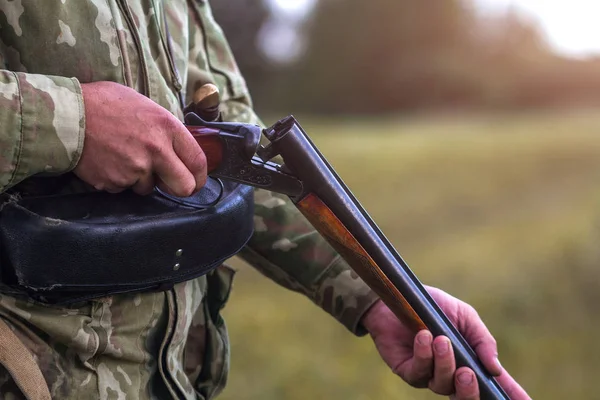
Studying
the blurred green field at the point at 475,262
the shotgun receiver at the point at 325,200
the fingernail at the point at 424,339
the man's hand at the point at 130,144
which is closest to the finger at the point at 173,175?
the man's hand at the point at 130,144

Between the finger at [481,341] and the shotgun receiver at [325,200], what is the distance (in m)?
0.02

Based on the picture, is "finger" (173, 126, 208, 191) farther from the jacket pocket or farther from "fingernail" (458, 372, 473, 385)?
"fingernail" (458, 372, 473, 385)

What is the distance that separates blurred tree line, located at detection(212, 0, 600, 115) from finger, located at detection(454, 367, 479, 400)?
639 inches

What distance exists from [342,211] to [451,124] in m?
14.2

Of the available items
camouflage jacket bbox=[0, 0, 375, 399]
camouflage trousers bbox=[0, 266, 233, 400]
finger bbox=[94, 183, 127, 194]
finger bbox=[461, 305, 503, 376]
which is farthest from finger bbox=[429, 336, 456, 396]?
finger bbox=[94, 183, 127, 194]

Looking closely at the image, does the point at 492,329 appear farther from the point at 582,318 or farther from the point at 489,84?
the point at 489,84

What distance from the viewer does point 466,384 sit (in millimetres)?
1531

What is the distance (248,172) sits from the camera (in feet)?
4.52

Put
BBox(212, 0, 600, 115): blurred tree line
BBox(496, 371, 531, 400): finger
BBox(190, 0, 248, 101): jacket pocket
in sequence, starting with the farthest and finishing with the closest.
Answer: BBox(212, 0, 600, 115): blurred tree line < BBox(190, 0, 248, 101): jacket pocket < BBox(496, 371, 531, 400): finger

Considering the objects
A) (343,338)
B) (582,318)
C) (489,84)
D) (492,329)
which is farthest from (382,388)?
(489,84)

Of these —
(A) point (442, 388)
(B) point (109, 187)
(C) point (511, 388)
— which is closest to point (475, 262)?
(C) point (511, 388)

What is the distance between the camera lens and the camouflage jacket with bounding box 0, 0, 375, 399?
44.3 inches

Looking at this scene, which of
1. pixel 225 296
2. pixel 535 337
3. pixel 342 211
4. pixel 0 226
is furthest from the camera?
pixel 535 337

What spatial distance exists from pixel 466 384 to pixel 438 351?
0.31 feet
